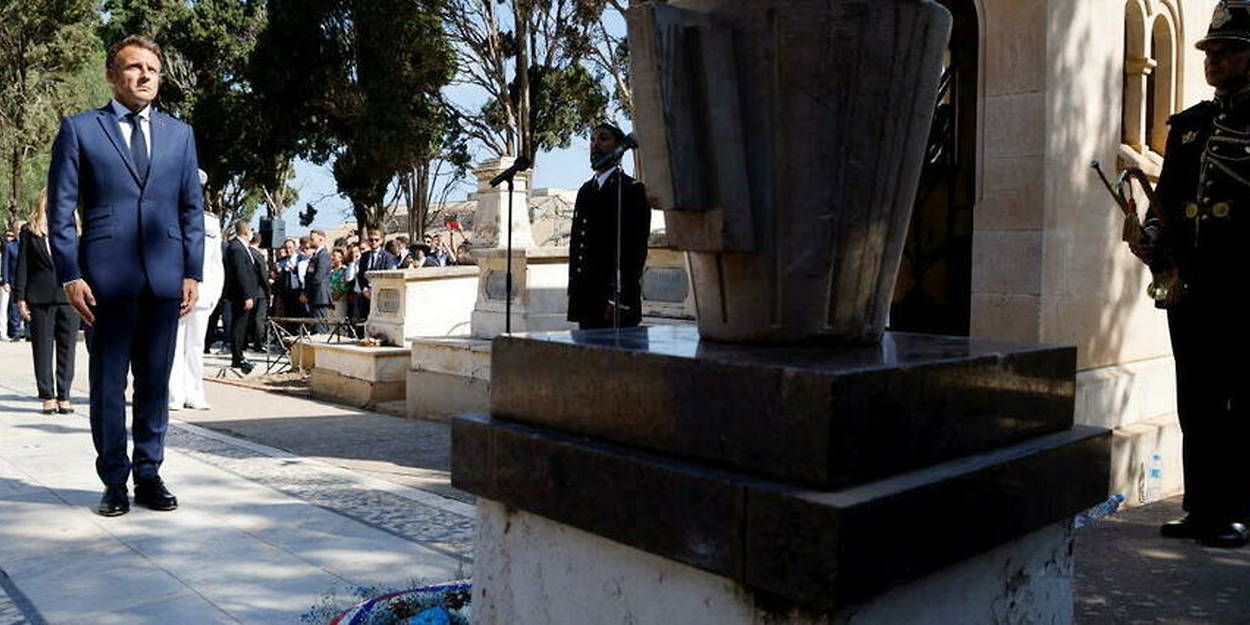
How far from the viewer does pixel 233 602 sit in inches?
144

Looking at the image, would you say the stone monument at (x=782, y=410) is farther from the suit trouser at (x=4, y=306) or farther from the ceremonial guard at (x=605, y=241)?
the suit trouser at (x=4, y=306)

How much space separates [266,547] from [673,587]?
2.63 metres

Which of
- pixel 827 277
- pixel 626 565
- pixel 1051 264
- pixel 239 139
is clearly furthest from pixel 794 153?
pixel 239 139

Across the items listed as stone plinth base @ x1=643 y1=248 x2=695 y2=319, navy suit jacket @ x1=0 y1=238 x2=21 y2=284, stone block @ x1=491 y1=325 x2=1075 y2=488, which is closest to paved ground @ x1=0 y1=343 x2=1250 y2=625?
stone block @ x1=491 y1=325 x2=1075 y2=488

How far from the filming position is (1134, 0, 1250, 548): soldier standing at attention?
463 cm

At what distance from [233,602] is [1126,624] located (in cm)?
302

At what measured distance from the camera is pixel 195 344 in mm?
9234

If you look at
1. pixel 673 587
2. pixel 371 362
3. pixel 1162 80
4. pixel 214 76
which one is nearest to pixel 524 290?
pixel 371 362

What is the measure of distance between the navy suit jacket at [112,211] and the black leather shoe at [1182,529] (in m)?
4.64

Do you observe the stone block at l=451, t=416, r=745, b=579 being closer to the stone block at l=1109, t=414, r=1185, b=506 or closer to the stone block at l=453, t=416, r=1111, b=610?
the stone block at l=453, t=416, r=1111, b=610

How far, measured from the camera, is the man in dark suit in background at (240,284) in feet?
44.8

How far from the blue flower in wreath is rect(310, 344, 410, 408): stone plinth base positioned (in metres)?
7.42

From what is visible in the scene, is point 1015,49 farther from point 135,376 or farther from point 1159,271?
point 135,376

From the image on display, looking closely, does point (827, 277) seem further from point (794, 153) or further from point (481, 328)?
point (481, 328)
